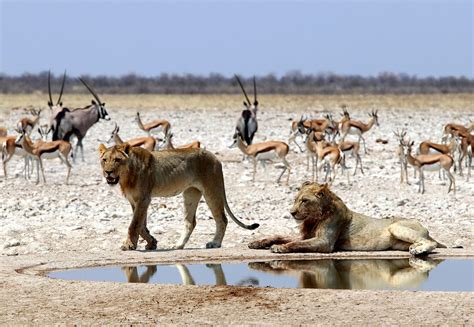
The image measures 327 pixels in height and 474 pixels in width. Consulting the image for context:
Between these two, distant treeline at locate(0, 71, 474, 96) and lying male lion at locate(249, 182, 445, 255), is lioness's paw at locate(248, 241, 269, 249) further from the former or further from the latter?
distant treeline at locate(0, 71, 474, 96)

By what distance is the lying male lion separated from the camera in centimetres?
1027

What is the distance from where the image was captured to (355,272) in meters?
9.16

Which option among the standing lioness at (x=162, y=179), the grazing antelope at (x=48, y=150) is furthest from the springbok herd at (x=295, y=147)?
the standing lioness at (x=162, y=179)

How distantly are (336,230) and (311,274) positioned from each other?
4.91 ft

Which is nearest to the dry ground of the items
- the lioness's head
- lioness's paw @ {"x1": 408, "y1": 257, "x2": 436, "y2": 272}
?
the lioness's head

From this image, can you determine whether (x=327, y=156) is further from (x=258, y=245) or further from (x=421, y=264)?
(x=421, y=264)

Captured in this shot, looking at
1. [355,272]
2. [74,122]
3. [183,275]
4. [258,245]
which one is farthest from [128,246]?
[74,122]

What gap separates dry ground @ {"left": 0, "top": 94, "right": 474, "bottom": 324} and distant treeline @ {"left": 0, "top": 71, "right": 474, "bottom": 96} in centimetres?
4214

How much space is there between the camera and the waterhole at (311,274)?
28.1 feet

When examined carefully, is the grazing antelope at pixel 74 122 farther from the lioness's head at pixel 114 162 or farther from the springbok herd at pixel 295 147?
the lioness's head at pixel 114 162

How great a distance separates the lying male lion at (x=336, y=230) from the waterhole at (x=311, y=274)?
0.45 meters

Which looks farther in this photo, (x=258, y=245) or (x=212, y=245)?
(x=212, y=245)

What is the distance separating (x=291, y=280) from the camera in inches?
343

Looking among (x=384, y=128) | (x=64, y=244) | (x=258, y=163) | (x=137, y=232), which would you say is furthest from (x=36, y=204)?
(x=384, y=128)
